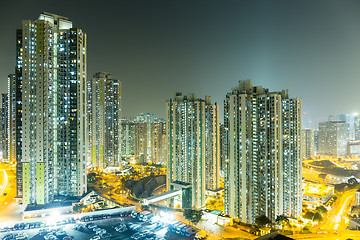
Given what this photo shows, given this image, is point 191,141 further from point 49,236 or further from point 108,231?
point 49,236

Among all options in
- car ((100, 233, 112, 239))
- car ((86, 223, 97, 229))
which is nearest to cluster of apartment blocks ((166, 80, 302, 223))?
car ((100, 233, 112, 239))

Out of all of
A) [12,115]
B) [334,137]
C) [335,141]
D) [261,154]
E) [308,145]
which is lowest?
[308,145]

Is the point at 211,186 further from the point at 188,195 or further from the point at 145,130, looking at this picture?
the point at 145,130

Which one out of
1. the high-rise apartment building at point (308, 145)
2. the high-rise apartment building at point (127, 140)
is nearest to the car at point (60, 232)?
the high-rise apartment building at point (127, 140)

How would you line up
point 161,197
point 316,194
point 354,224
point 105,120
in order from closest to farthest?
point 354,224, point 161,197, point 316,194, point 105,120

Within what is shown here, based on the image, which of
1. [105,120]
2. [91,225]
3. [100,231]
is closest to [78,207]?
[91,225]

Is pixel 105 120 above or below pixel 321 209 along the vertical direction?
above

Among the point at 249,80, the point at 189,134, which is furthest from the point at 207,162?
the point at 249,80
